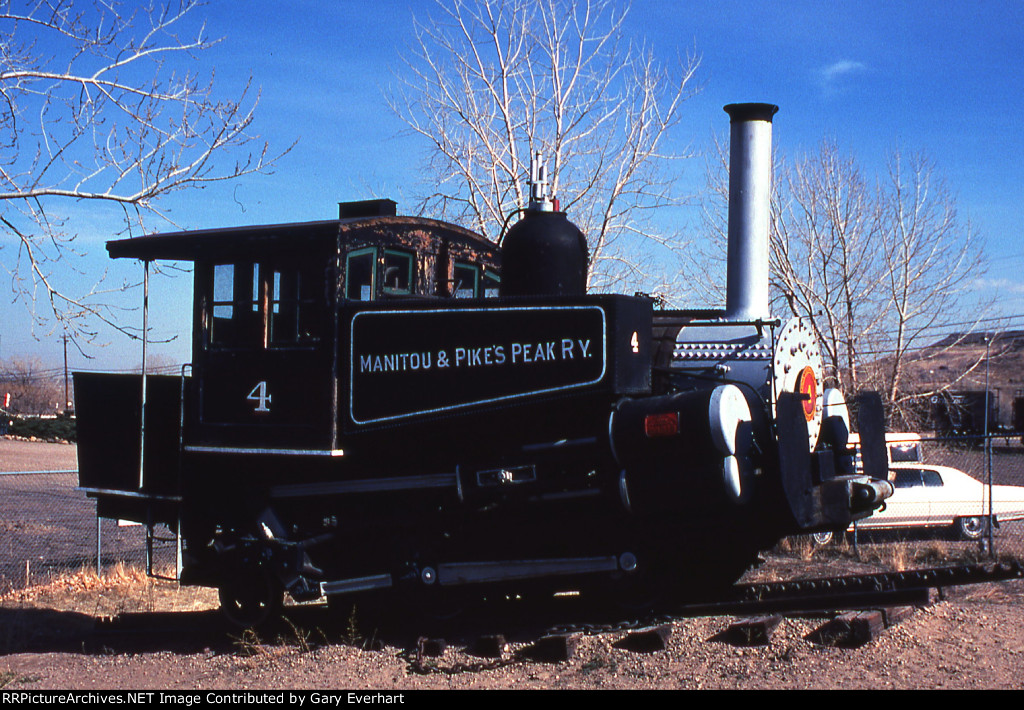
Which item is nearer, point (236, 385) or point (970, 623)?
point (970, 623)

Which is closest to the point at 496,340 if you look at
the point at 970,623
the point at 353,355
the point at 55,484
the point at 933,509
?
the point at 353,355

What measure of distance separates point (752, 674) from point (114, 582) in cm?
804

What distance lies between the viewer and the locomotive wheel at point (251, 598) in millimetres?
7762

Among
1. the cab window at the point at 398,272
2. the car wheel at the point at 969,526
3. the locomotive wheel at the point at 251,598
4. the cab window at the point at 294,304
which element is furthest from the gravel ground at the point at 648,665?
the car wheel at the point at 969,526

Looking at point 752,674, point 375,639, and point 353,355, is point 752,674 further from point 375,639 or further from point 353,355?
point 353,355

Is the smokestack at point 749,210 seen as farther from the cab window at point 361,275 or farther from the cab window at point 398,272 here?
the cab window at point 361,275

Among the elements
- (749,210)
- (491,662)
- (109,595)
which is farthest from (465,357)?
(109,595)

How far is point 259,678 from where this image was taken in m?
6.32

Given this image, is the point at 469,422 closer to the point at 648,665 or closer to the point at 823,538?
the point at 648,665

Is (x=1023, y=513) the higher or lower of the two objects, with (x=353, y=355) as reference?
lower

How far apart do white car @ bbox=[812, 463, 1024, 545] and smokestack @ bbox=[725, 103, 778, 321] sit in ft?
24.7

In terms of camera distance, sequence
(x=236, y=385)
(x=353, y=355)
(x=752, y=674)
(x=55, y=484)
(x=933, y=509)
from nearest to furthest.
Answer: (x=752, y=674) → (x=353, y=355) → (x=236, y=385) → (x=933, y=509) → (x=55, y=484)

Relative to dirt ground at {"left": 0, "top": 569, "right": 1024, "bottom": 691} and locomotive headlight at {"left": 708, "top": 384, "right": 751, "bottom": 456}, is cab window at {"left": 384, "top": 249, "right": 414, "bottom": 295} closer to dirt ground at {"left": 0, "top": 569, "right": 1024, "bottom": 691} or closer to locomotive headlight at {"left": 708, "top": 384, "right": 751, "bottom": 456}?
dirt ground at {"left": 0, "top": 569, "right": 1024, "bottom": 691}

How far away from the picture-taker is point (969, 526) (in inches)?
554
